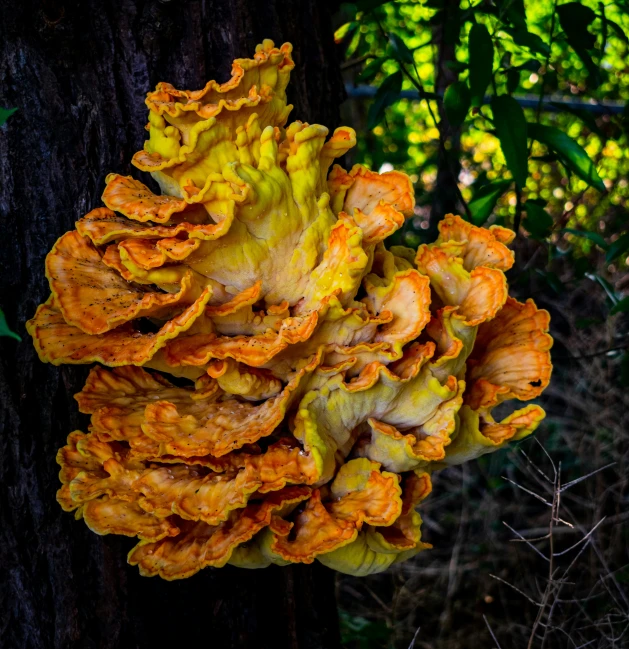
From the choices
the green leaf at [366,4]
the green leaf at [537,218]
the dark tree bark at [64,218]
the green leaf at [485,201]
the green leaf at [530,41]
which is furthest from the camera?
the green leaf at [537,218]

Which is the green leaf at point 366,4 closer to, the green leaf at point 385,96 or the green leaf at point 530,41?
the green leaf at point 385,96

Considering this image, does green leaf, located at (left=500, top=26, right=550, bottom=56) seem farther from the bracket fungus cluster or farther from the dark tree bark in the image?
the dark tree bark

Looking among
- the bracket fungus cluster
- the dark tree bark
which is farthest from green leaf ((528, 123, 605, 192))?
the dark tree bark

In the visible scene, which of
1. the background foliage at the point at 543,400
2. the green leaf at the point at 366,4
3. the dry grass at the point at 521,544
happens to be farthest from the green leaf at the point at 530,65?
the dry grass at the point at 521,544

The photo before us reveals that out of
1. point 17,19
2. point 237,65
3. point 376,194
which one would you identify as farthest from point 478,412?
point 17,19

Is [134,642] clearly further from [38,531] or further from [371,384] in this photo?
[371,384]
